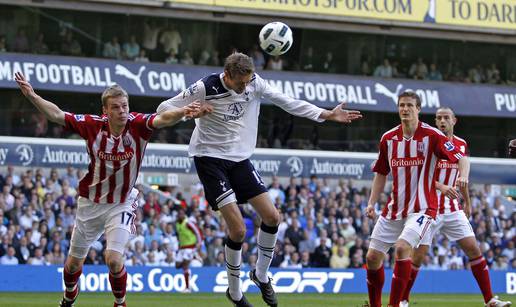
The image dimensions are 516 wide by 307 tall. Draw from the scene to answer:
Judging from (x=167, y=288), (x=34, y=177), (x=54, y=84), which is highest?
(x=54, y=84)

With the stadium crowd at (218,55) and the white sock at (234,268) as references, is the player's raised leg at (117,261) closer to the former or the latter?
the white sock at (234,268)

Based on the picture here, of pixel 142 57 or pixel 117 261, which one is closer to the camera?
pixel 117 261

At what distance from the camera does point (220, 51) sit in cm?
3269

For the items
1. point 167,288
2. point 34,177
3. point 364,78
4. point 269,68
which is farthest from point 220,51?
point 167,288

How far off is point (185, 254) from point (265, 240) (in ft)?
34.3

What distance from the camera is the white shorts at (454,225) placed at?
1470 cm

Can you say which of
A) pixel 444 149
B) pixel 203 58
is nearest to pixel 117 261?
pixel 444 149

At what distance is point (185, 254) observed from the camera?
22.9 metres

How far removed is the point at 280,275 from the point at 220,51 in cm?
1018

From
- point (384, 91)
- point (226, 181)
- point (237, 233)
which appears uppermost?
point (226, 181)

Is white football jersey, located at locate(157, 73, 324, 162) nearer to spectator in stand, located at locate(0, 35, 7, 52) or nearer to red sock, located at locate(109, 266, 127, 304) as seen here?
red sock, located at locate(109, 266, 127, 304)

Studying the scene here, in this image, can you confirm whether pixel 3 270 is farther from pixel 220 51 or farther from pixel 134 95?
pixel 220 51

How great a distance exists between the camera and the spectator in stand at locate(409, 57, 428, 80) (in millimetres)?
35425

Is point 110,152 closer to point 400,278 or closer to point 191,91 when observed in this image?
point 191,91
